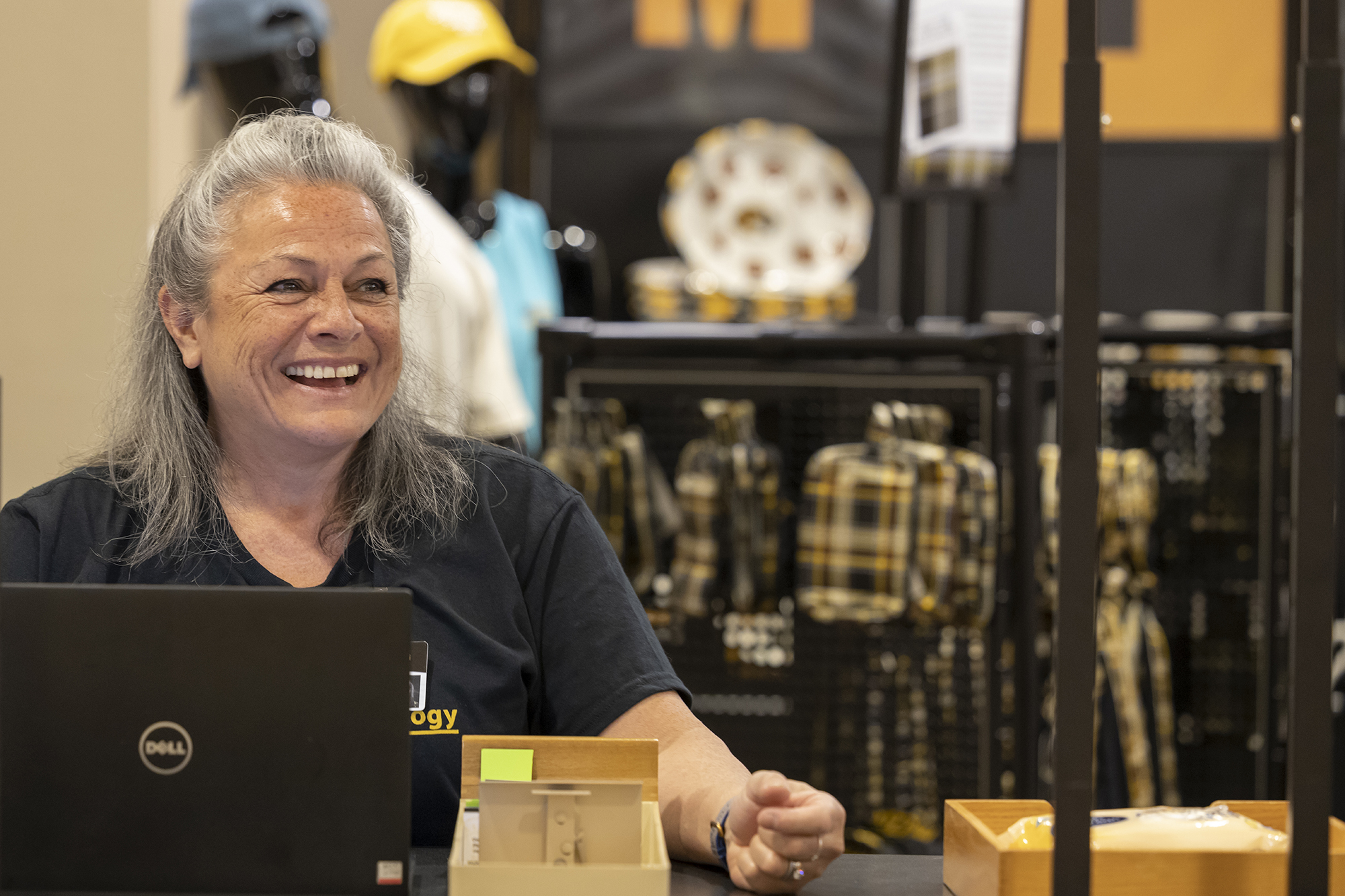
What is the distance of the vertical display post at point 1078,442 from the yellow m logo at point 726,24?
14.5 ft

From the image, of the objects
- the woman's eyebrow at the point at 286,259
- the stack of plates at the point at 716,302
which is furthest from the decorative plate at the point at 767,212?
the woman's eyebrow at the point at 286,259

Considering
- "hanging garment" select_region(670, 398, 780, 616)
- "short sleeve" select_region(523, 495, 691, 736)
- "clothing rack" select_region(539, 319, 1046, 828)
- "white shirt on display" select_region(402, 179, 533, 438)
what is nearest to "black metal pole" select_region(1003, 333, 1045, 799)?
"clothing rack" select_region(539, 319, 1046, 828)

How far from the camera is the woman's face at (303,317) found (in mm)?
1483

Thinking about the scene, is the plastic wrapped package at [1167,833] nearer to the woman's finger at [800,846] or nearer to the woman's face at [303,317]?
the woman's finger at [800,846]

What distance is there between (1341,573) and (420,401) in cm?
336

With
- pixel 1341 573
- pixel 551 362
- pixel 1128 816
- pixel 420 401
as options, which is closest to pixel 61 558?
pixel 420 401

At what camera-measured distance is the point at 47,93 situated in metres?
2.42

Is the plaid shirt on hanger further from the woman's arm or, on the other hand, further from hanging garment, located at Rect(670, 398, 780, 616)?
the woman's arm

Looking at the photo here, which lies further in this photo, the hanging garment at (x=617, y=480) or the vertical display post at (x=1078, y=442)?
the hanging garment at (x=617, y=480)

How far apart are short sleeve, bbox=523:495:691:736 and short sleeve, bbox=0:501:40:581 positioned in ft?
1.82

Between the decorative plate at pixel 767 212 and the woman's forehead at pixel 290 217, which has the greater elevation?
the decorative plate at pixel 767 212

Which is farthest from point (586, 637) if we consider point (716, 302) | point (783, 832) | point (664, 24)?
point (664, 24)

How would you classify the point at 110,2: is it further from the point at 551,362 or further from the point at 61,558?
the point at 61,558

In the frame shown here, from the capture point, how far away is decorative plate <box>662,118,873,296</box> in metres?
4.64
